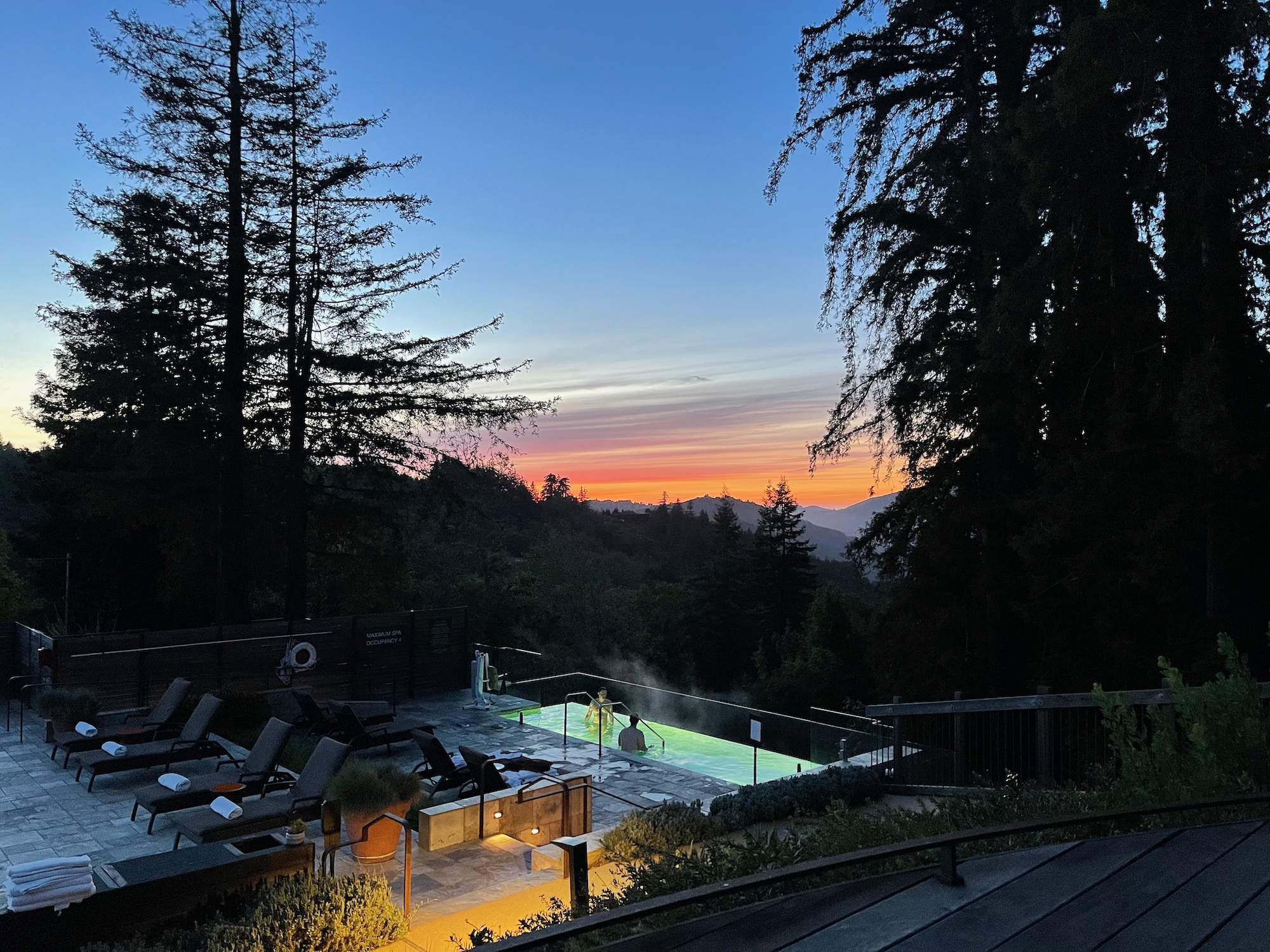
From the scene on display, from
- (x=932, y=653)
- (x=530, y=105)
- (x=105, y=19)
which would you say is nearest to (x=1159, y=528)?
(x=932, y=653)

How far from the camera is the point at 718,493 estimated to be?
71.5m

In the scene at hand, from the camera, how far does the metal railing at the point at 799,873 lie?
261 cm

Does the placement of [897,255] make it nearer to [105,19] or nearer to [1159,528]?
[1159,528]

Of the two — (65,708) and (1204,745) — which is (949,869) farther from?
(65,708)

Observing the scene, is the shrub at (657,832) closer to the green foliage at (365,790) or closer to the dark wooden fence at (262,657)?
the green foliage at (365,790)

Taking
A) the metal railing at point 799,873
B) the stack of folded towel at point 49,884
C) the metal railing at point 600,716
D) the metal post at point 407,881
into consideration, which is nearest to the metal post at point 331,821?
the metal post at point 407,881

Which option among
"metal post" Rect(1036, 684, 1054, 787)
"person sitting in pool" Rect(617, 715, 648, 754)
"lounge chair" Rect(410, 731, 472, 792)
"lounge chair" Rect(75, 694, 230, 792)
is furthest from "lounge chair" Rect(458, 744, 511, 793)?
"metal post" Rect(1036, 684, 1054, 787)

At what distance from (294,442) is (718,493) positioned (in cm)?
5257

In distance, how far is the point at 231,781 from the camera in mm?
9836

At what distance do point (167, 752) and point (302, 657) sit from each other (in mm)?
5528

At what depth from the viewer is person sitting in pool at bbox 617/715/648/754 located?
14031 millimetres

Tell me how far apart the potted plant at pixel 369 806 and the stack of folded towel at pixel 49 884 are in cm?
221

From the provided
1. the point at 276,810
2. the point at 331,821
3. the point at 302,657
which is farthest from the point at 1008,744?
the point at 302,657

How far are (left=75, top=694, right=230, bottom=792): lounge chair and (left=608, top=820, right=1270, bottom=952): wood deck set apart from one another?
32.5 feet
